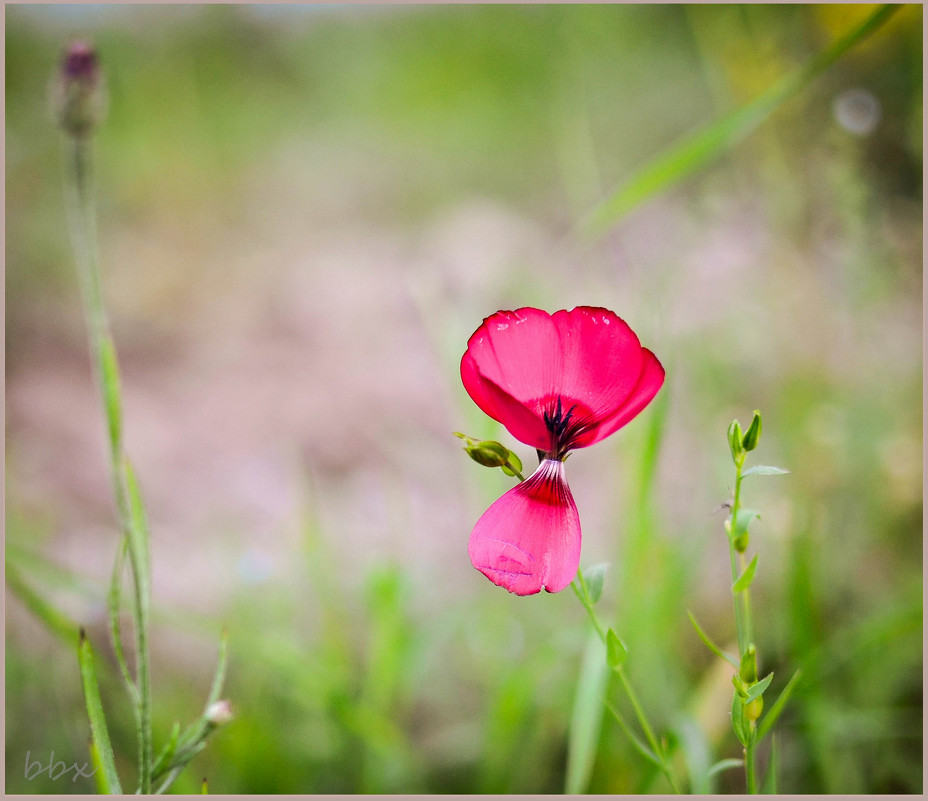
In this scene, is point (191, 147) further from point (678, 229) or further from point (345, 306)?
point (678, 229)

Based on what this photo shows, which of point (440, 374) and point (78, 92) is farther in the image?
point (440, 374)

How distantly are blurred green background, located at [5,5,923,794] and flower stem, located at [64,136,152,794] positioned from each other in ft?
0.62

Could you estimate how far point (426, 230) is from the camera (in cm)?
117

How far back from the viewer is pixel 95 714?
0.23 m

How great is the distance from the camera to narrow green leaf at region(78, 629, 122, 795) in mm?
232

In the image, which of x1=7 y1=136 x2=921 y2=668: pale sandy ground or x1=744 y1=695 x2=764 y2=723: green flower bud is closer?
x1=744 y1=695 x2=764 y2=723: green flower bud

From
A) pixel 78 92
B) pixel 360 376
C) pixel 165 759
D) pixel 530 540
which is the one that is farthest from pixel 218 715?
pixel 360 376

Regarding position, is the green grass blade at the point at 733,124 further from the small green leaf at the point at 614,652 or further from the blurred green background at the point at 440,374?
the small green leaf at the point at 614,652

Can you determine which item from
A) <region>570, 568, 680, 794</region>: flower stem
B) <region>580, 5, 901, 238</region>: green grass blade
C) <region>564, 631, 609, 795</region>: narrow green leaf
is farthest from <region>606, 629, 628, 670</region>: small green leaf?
<region>580, 5, 901, 238</region>: green grass blade

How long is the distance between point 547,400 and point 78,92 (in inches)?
8.7

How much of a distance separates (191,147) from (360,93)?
33cm

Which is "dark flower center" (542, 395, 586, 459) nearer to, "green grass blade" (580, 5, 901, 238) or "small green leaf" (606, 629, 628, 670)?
"small green leaf" (606, 629, 628, 670)

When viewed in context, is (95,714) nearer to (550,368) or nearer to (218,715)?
(218,715)

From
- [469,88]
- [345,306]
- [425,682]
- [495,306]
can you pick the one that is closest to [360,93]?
[469,88]
